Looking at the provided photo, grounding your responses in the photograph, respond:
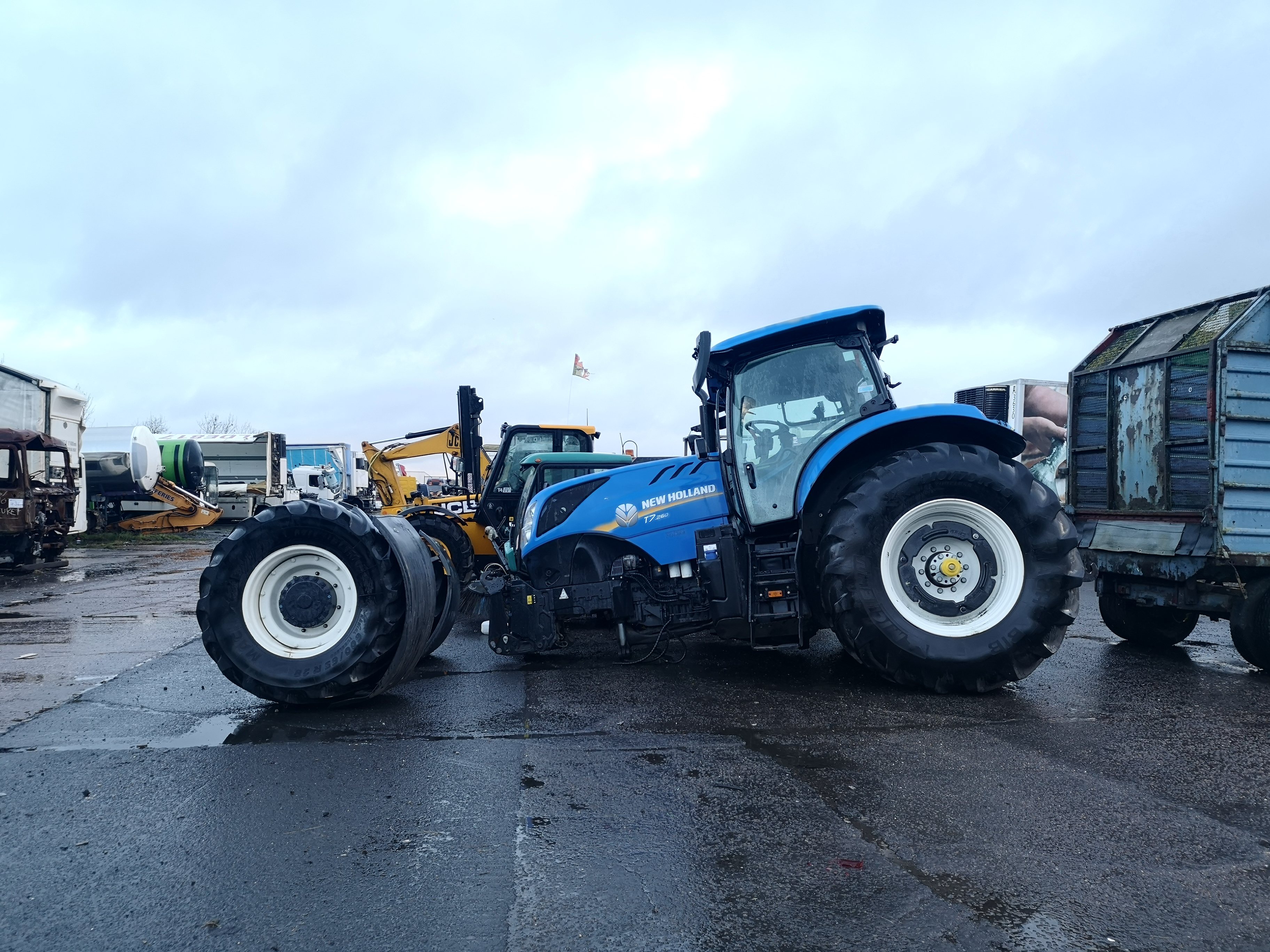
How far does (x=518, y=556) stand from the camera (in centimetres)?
640

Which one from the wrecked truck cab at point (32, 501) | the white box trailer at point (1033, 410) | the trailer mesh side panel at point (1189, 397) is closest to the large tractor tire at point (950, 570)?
the trailer mesh side panel at point (1189, 397)

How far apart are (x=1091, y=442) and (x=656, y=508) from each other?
12.2ft

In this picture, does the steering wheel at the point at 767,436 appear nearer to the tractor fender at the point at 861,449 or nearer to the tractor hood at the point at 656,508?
the tractor fender at the point at 861,449

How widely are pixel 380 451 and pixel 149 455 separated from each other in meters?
13.3

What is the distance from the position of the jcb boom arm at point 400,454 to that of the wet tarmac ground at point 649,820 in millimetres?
8433

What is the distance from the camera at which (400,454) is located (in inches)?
535

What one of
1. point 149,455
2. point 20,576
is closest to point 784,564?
point 20,576

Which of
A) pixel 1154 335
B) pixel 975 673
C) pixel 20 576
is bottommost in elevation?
pixel 20 576

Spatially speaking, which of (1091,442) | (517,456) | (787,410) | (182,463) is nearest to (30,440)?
(517,456)

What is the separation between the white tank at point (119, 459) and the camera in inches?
881

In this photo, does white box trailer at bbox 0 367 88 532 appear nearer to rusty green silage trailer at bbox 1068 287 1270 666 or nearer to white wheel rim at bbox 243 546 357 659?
white wheel rim at bbox 243 546 357 659

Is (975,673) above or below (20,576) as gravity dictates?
above

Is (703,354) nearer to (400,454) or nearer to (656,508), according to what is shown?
(656,508)

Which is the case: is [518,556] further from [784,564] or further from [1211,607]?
[1211,607]
